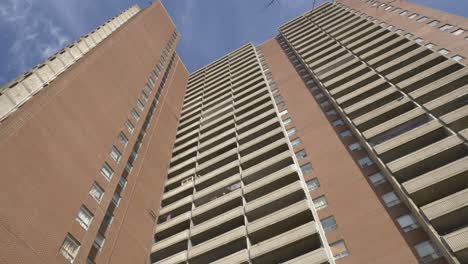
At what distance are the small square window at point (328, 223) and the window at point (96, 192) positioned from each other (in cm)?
1550

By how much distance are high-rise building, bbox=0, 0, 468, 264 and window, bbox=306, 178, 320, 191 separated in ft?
0.59

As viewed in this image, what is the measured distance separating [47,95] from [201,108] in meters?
27.2

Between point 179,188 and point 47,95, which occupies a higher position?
point 47,95

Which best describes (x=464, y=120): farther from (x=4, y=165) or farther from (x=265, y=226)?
(x=4, y=165)

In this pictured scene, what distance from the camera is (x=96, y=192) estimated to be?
2600 centimetres

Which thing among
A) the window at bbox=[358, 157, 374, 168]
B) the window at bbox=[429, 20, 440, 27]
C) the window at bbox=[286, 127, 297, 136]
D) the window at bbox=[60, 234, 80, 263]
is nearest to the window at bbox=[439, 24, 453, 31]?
the window at bbox=[429, 20, 440, 27]

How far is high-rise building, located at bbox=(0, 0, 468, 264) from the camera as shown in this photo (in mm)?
21797

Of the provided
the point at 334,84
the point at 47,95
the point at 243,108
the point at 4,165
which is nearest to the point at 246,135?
the point at 243,108

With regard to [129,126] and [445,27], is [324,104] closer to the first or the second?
[445,27]

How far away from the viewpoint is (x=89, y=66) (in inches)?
1348

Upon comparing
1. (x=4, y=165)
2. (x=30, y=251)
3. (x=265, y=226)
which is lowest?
(x=265, y=226)

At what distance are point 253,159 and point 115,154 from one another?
40.8 feet

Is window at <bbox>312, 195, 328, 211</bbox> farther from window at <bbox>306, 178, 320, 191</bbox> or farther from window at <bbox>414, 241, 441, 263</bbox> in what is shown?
window at <bbox>414, 241, 441, 263</bbox>

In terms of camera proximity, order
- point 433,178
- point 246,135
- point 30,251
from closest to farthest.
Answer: point 30,251 → point 433,178 → point 246,135
